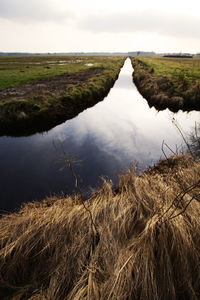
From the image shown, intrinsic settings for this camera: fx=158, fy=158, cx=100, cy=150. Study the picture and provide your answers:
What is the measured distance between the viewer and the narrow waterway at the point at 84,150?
6973 mm

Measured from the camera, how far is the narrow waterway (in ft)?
22.9

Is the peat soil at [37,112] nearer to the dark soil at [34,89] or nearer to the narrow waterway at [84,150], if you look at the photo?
the narrow waterway at [84,150]

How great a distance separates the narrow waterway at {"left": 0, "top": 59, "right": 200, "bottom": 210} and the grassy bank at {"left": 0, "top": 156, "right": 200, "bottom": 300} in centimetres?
210

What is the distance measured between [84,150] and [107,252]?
7.10 meters

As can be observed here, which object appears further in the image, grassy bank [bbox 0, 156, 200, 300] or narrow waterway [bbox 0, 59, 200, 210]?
narrow waterway [bbox 0, 59, 200, 210]

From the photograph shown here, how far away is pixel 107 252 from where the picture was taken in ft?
9.29

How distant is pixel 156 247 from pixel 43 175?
6135mm

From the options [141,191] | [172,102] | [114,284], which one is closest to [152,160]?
[141,191]

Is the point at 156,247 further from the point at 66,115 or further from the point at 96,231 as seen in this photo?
the point at 66,115

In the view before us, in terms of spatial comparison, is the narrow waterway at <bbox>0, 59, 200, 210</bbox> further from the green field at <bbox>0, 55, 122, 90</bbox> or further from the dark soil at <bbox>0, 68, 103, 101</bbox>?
the green field at <bbox>0, 55, 122, 90</bbox>

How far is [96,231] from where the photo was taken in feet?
10.7

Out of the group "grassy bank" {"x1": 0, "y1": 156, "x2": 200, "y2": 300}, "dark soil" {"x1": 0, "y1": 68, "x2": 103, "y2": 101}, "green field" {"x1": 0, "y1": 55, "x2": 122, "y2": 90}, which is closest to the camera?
"grassy bank" {"x1": 0, "y1": 156, "x2": 200, "y2": 300}

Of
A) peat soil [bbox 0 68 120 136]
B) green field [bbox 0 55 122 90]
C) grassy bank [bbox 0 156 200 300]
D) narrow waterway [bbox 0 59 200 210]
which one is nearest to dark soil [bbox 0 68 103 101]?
green field [bbox 0 55 122 90]

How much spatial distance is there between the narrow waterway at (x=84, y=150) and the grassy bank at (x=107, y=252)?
2099 millimetres
